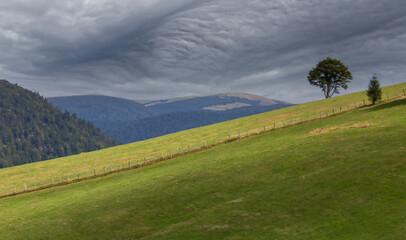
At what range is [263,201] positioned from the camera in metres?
25.6

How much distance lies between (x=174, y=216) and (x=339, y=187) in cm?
1315

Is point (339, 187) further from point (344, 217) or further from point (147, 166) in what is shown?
point (147, 166)

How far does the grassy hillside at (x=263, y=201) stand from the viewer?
20219 millimetres

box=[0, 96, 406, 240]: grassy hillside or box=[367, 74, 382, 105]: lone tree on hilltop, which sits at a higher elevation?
box=[367, 74, 382, 105]: lone tree on hilltop

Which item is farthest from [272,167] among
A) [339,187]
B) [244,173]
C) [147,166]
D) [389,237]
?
[147,166]

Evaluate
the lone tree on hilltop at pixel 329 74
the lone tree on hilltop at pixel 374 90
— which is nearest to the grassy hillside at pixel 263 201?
the lone tree on hilltop at pixel 374 90

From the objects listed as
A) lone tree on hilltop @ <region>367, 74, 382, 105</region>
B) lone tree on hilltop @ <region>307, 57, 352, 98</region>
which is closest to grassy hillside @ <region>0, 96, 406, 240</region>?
lone tree on hilltop @ <region>367, 74, 382, 105</region>

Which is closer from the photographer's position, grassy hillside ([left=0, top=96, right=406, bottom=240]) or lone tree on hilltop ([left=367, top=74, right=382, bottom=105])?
grassy hillside ([left=0, top=96, right=406, bottom=240])

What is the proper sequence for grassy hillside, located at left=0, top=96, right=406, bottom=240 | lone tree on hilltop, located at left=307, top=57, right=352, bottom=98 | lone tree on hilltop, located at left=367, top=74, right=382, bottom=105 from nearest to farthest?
grassy hillside, located at left=0, top=96, right=406, bottom=240, lone tree on hilltop, located at left=367, top=74, right=382, bottom=105, lone tree on hilltop, located at left=307, top=57, right=352, bottom=98

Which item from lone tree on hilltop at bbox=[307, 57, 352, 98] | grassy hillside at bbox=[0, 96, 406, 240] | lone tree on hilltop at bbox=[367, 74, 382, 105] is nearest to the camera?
grassy hillside at bbox=[0, 96, 406, 240]

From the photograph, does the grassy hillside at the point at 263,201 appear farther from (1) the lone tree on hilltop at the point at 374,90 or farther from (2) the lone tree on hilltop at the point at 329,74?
(2) the lone tree on hilltop at the point at 329,74

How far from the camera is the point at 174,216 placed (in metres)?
26.8

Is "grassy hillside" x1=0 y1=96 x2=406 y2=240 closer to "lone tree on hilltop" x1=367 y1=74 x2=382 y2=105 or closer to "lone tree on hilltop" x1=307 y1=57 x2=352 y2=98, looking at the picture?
"lone tree on hilltop" x1=367 y1=74 x2=382 y2=105

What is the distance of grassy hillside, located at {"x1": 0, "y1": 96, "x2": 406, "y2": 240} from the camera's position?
20.2m
